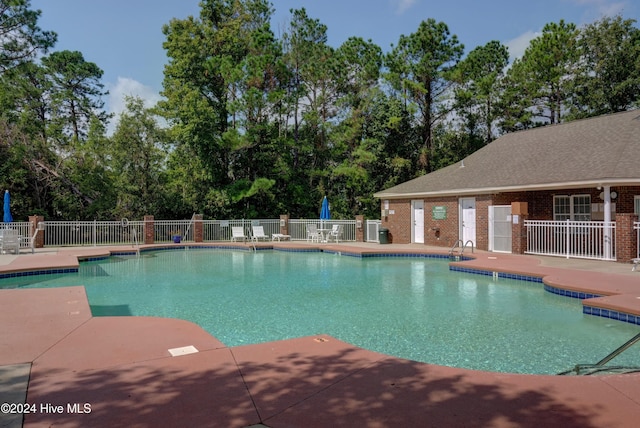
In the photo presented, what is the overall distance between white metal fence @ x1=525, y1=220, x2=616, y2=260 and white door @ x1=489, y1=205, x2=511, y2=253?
718mm

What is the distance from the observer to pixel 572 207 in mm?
15297

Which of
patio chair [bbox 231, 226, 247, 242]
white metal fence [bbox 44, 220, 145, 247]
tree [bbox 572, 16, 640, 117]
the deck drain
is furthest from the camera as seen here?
tree [bbox 572, 16, 640, 117]

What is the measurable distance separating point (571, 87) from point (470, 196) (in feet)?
53.9

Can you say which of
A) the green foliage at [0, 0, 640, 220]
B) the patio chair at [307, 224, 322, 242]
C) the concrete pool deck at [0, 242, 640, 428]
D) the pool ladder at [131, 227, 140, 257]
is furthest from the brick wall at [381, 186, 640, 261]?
the pool ladder at [131, 227, 140, 257]

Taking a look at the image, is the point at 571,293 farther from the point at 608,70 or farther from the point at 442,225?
the point at 608,70

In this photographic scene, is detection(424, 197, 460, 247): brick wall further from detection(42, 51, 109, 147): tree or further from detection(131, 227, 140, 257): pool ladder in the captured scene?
detection(42, 51, 109, 147): tree

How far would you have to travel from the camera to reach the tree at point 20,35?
19.5 metres

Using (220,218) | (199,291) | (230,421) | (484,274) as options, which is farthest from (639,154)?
(220,218)

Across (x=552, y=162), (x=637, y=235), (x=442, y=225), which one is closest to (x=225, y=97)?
(x=442, y=225)

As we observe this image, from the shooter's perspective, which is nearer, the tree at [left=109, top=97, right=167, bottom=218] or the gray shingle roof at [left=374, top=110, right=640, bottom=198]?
the gray shingle roof at [left=374, top=110, right=640, bottom=198]

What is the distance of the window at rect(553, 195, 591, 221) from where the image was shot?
15023 millimetres

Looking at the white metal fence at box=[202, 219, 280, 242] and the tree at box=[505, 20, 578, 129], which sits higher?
the tree at box=[505, 20, 578, 129]

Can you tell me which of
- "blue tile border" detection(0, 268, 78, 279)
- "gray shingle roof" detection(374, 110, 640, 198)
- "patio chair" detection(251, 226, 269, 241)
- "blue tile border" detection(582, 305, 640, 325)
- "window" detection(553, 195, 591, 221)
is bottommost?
"blue tile border" detection(582, 305, 640, 325)

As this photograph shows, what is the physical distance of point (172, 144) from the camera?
26359 millimetres
